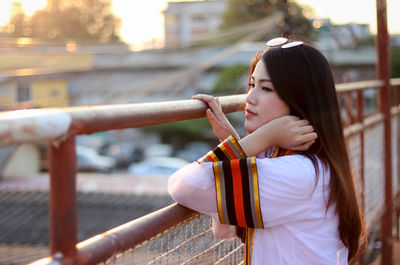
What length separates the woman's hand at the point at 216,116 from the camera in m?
1.37

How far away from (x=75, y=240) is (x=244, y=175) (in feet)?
1.52

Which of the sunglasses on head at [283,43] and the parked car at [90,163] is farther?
the parked car at [90,163]

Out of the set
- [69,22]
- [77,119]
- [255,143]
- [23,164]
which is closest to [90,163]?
[23,164]

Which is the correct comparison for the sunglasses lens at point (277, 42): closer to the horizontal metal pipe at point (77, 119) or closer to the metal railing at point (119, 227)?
the metal railing at point (119, 227)

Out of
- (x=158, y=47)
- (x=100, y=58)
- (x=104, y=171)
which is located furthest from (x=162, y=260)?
(x=104, y=171)

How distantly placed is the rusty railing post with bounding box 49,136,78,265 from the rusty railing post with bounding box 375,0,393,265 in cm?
284

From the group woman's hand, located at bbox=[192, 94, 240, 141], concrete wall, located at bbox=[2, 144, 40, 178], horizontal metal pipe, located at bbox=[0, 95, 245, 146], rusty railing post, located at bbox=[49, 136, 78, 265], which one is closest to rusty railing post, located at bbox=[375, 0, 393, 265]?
woman's hand, located at bbox=[192, 94, 240, 141]

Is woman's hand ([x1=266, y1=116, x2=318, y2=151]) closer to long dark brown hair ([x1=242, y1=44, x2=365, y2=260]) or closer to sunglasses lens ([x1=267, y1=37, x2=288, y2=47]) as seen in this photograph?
long dark brown hair ([x1=242, y1=44, x2=365, y2=260])

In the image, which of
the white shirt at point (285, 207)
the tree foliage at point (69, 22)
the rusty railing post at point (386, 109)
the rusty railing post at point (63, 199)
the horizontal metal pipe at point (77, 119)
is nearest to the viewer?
the horizontal metal pipe at point (77, 119)

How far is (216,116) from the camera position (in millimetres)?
1403

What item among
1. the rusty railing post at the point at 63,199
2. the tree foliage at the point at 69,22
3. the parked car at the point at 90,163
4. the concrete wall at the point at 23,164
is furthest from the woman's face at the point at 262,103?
the tree foliage at the point at 69,22

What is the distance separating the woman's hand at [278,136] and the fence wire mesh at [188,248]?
0.73ft

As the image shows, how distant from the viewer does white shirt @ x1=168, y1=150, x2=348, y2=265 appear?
1219 millimetres

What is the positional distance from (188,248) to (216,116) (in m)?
0.32
